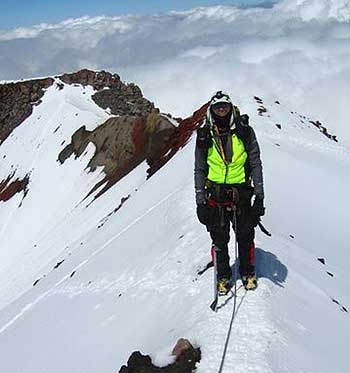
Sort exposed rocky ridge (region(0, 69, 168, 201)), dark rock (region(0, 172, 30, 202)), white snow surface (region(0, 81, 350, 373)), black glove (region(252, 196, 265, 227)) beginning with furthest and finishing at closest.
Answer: dark rock (region(0, 172, 30, 202)) < exposed rocky ridge (region(0, 69, 168, 201)) < black glove (region(252, 196, 265, 227)) < white snow surface (region(0, 81, 350, 373))

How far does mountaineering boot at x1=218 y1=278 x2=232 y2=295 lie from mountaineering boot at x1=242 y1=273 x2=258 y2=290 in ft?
0.85

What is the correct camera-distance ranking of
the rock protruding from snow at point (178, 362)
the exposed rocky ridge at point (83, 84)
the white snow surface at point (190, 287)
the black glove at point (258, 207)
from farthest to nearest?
the exposed rocky ridge at point (83, 84)
the black glove at point (258, 207)
the white snow surface at point (190, 287)
the rock protruding from snow at point (178, 362)

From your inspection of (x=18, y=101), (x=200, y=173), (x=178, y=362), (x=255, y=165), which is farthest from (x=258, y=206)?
(x=18, y=101)

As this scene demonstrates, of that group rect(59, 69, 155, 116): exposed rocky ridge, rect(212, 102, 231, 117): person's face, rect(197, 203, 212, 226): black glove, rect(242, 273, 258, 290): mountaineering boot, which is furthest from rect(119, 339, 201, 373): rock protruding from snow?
rect(59, 69, 155, 116): exposed rocky ridge

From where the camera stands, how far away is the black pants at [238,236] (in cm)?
930

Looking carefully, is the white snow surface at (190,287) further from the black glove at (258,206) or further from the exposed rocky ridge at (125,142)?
the exposed rocky ridge at (125,142)

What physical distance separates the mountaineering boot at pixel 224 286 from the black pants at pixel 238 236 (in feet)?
0.26

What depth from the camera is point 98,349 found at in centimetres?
1074

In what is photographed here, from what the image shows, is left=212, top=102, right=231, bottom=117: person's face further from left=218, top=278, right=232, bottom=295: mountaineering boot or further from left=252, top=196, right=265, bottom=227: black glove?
left=218, top=278, right=232, bottom=295: mountaineering boot

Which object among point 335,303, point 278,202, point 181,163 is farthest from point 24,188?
point 335,303

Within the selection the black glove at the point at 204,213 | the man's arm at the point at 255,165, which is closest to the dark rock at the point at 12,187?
the black glove at the point at 204,213

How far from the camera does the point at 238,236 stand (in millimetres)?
9547

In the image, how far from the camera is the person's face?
8586 mm

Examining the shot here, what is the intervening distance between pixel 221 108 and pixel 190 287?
361cm
